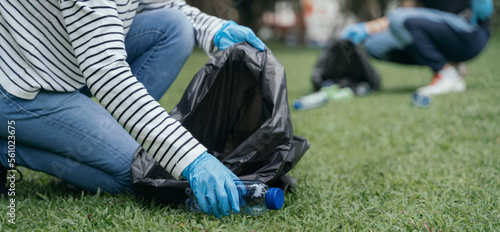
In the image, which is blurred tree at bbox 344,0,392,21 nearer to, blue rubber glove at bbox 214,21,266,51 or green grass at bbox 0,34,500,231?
green grass at bbox 0,34,500,231

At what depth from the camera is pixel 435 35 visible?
3.90m

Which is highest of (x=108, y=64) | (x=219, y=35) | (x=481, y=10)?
(x=108, y=64)

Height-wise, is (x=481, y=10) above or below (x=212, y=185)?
below

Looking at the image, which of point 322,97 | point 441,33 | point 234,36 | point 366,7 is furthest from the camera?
point 366,7

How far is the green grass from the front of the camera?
52.1 inches

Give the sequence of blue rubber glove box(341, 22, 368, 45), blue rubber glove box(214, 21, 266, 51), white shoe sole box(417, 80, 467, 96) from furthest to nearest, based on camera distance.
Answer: blue rubber glove box(341, 22, 368, 45), white shoe sole box(417, 80, 467, 96), blue rubber glove box(214, 21, 266, 51)

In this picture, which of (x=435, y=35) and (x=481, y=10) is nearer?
(x=481, y=10)

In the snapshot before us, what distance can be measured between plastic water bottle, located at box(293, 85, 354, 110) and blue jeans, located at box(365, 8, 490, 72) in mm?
655

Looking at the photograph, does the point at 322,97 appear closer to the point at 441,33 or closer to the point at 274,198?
the point at 441,33

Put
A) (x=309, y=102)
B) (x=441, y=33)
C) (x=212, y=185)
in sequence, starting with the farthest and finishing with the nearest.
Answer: (x=441, y=33) → (x=309, y=102) → (x=212, y=185)

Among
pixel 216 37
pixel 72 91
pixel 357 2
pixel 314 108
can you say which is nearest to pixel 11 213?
pixel 72 91

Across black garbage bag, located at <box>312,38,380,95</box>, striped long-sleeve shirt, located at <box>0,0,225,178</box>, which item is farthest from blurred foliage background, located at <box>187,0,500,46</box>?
striped long-sleeve shirt, located at <box>0,0,225,178</box>

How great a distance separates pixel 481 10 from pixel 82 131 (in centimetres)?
344

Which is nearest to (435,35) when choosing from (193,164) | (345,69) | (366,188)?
(345,69)
